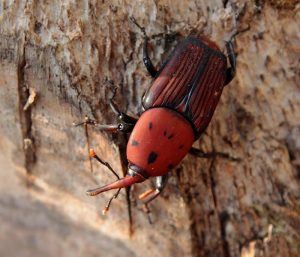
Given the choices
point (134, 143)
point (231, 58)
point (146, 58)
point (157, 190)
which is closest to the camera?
point (146, 58)

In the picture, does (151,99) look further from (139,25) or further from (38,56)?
(38,56)

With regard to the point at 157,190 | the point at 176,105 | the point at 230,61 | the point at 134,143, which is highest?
the point at 230,61

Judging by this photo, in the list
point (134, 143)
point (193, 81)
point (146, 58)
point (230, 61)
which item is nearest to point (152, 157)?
point (134, 143)

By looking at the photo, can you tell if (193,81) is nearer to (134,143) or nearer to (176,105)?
(176,105)

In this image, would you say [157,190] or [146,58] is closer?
[146,58]

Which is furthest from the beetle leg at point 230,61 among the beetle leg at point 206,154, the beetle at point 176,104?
the beetle leg at point 206,154

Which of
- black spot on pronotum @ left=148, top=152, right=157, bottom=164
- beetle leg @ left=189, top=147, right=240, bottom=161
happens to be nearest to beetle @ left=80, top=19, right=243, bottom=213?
black spot on pronotum @ left=148, top=152, right=157, bottom=164

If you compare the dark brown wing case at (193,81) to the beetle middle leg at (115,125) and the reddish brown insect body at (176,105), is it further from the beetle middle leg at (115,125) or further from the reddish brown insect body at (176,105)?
the beetle middle leg at (115,125)

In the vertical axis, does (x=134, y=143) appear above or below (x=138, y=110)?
below
